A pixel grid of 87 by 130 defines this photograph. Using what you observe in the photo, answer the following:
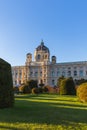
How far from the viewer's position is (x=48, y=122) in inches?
396

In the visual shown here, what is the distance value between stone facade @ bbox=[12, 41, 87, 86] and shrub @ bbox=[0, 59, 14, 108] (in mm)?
105425

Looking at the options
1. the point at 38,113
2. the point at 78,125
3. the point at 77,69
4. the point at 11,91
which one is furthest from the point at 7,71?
the point at 77,69

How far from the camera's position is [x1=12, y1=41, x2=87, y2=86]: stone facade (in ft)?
397

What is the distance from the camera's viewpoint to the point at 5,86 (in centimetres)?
1342

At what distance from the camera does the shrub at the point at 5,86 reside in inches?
521

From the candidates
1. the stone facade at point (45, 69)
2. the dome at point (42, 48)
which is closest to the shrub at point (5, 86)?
the stone facade at point (45, 69)

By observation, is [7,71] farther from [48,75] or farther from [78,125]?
[48,75]

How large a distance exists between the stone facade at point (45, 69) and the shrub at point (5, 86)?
346ft

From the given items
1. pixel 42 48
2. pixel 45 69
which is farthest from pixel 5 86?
pixel 42 48

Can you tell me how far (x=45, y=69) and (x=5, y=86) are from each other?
371 feet

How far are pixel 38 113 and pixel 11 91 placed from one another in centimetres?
217

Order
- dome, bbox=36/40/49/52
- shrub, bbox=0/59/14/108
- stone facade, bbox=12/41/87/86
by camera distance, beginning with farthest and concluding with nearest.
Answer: dome, bbox=36/40/49/52
stone facade, bbox=12/41/87/86
shrub, bbox=0/59/14/108

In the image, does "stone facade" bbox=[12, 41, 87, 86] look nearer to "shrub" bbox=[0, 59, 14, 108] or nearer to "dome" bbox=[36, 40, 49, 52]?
"dome" bbox=[36, 40, 49, 52]

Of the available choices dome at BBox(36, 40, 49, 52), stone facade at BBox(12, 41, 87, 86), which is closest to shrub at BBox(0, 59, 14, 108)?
stone facade at BBox(12, 41, 87, 86)
